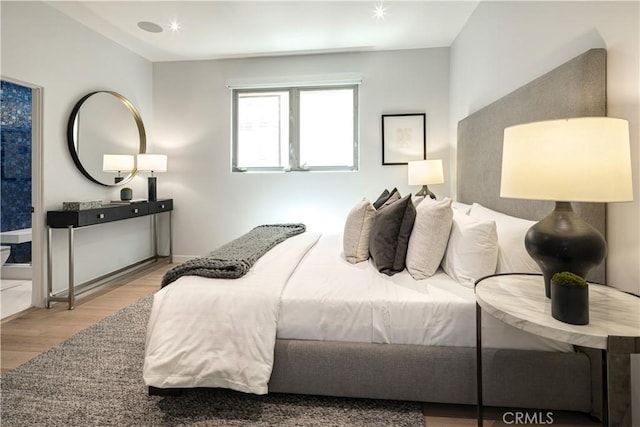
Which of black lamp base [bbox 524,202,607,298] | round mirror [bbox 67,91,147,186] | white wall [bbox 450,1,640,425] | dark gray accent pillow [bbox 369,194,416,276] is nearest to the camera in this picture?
black lamp base [bbox 524,202,607,298]

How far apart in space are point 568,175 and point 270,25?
3.19 m

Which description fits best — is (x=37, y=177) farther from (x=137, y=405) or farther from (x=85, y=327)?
(x=137, y=405)

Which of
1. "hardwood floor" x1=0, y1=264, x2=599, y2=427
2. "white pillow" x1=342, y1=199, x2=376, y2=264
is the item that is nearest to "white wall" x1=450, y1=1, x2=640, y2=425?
"hardwood floor" x1=0, y1=264, x2=599, y2=427

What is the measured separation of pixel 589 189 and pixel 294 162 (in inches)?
140

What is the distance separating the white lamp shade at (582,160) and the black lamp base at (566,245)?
0.12 meters

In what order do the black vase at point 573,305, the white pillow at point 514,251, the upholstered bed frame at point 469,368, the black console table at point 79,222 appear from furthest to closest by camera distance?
1. the black console table at point 79,222
2. the white pillow at point 514,251
3. the upholstered bed frame at point 469,368
4. the black vase at point 573,305

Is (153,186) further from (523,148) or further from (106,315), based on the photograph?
(523,148)

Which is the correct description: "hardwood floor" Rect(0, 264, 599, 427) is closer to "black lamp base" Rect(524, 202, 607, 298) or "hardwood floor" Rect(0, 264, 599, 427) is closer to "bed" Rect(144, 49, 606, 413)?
"bed" Rect(144, 49, 606, 413)

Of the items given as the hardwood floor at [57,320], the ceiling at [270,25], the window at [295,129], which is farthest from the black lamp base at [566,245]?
the window at [295,129]

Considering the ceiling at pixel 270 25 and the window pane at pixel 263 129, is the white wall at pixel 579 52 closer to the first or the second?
the ceiling at pixel 270 25

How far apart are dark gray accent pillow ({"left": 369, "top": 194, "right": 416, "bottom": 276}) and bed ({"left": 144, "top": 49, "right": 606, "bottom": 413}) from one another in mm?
260

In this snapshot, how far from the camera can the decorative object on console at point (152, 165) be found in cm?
398

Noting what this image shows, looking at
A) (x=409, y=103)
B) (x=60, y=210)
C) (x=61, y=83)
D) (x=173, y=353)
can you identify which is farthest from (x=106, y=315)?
(x=409, y=103)

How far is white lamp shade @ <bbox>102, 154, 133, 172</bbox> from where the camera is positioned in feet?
12.0
